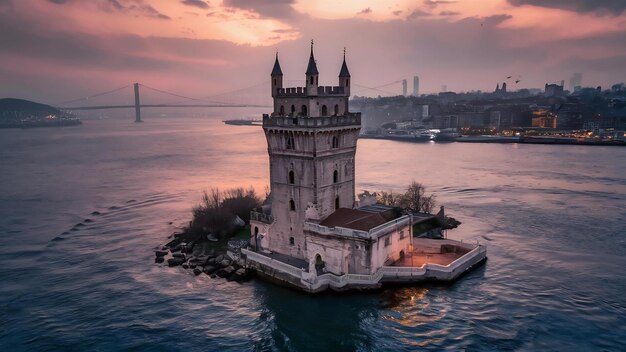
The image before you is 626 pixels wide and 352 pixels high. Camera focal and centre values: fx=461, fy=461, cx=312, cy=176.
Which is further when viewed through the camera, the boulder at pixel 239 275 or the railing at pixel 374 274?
the boulder at pixel 239 275

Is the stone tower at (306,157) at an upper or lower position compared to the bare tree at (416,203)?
upper

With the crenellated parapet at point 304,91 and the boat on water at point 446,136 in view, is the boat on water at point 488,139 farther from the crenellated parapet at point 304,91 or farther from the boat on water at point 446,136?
the crenellated parapet at point 304,91

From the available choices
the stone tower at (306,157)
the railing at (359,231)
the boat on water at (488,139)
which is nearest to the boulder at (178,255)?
the stone tower at (306,157)

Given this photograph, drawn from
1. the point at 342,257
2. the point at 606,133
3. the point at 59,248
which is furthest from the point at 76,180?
the point at 606,133

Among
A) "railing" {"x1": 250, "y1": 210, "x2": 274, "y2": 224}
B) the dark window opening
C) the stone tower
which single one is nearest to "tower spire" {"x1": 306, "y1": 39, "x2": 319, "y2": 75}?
the stone tower

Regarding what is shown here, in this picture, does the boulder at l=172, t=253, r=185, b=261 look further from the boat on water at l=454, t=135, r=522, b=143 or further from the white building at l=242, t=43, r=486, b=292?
the boat on water at l=454, t=135, r=522, b=143

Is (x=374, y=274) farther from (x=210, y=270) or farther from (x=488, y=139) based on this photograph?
(x=488, y=139)

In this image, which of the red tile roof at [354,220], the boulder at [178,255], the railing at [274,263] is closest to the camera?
the red tile roof at [354,220]

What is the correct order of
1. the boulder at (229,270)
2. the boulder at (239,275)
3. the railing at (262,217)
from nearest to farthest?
the boulder at (239,275)
the boulder at (229,270)
the railing at (262,217)

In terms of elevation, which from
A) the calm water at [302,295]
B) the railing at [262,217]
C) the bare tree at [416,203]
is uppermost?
the railing at [262,217]
